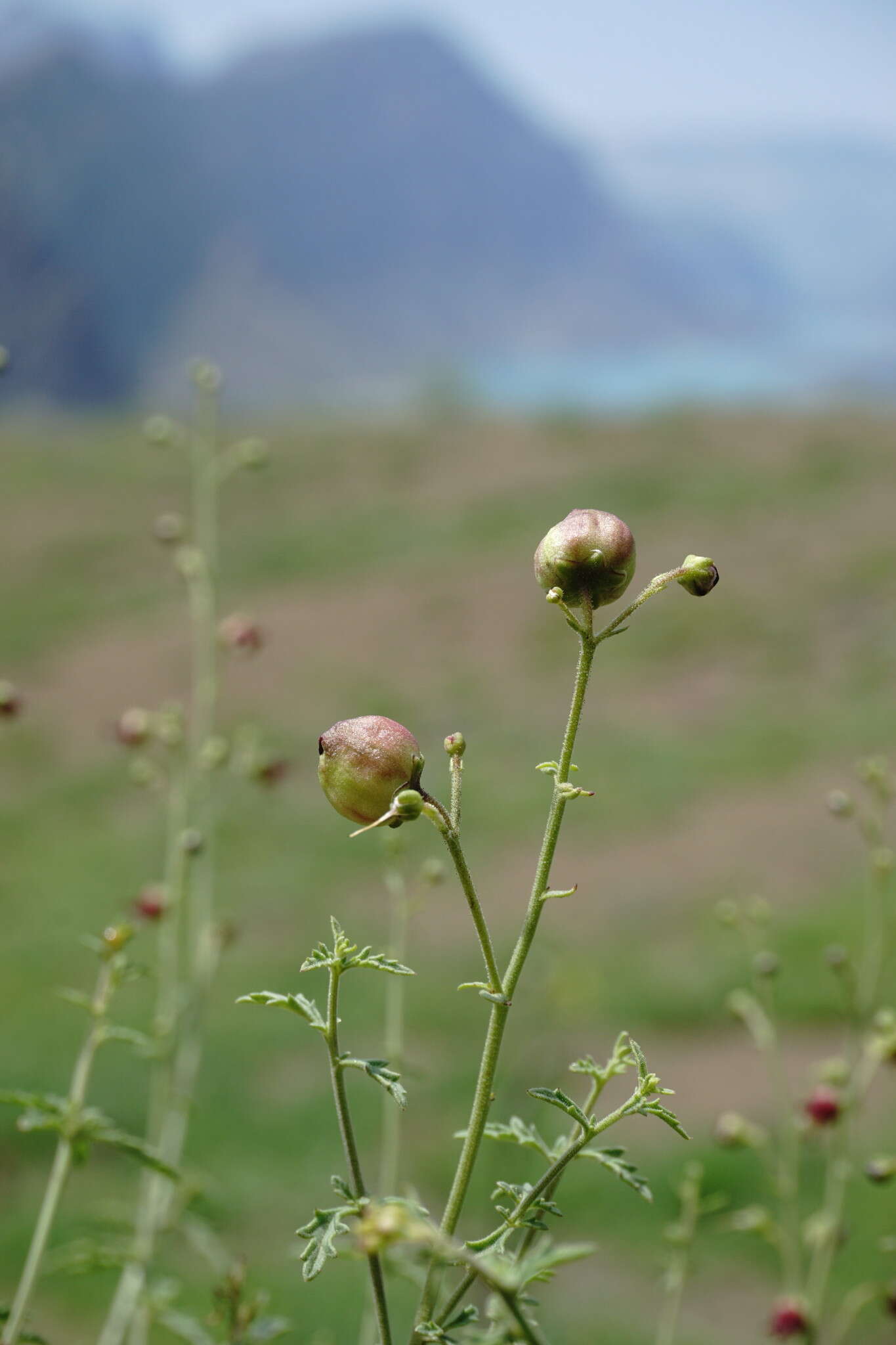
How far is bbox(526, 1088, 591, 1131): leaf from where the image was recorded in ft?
2.09

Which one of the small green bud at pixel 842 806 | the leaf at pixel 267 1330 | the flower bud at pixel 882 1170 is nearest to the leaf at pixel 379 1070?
the leaf at pixel 267 1330

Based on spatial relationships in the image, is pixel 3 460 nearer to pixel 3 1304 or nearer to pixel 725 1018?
pixel 725 1018

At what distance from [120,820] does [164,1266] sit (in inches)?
216

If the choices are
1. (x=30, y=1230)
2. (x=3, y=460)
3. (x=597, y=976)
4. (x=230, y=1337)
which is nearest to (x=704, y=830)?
(x=597, y=976)

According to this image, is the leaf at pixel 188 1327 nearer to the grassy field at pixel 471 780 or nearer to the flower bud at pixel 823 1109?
the grassy field at pixel 471 780

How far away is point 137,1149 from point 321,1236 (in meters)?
0.19

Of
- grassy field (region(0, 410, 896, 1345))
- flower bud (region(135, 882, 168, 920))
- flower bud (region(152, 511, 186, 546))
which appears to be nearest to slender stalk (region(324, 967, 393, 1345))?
grassy field (region(0, 410, 896, 1345))

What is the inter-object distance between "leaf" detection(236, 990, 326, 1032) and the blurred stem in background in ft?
1.30

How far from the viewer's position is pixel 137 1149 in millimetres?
772

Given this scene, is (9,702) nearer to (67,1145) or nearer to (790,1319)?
(67,1145)

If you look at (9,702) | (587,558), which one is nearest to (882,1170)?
(587,558)

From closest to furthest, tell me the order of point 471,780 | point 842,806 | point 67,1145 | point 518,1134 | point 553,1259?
point 553,1259 < point 518,1134 < point 67,1145 < point 842,806 < point 471,780

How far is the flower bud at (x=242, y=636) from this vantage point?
148 cm

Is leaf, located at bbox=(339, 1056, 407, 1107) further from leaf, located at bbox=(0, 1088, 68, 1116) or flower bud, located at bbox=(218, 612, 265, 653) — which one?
flower bud, located at bbox=(218, 612, 265, 653)
